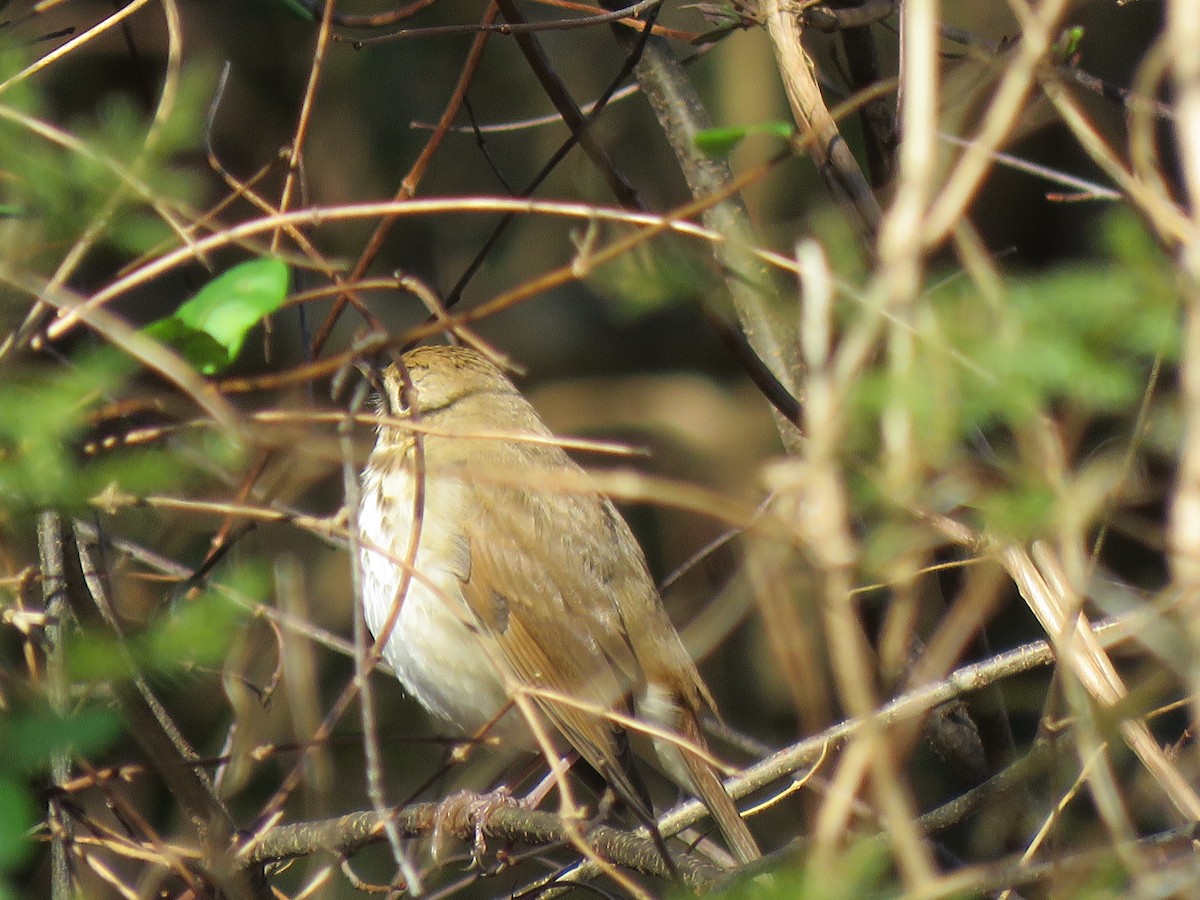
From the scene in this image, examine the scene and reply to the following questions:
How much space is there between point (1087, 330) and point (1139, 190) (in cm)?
44

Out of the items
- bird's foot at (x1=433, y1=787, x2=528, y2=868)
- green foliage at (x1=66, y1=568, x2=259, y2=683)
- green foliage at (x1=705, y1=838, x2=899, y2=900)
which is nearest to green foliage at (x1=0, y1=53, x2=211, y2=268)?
green foliage at (x1=66, y1=568, x2=259, y2=683)

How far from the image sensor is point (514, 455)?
12.6 feet

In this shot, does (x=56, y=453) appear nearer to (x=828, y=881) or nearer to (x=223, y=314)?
(x=223, y=314)

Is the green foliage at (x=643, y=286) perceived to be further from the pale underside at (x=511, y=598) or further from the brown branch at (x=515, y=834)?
the pale underside at (x=511, y=598)

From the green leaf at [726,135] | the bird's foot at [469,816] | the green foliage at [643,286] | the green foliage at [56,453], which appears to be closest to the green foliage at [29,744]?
the green foliage at [56,453]

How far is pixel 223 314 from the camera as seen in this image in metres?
2.05

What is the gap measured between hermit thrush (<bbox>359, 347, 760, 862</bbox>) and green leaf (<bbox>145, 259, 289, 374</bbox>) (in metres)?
1.36

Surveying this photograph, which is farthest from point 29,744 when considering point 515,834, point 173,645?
point 515,834

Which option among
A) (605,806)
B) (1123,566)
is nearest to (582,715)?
(605,806)

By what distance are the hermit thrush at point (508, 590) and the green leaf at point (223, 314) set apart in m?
1.36

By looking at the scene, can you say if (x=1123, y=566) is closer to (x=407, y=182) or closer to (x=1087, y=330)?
(x=407, y=182)

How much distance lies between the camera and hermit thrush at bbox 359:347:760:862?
3529 millimetres

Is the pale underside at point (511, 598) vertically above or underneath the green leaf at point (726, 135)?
underneath

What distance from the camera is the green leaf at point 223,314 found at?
2.03 meters
